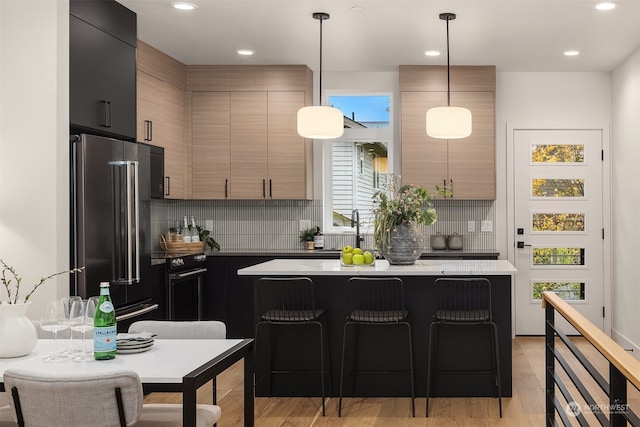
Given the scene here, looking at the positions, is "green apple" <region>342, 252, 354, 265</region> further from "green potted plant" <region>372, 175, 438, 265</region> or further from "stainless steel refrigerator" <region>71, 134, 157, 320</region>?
"stainless steel refrigerator" <region>71, 134, 157, 320</region>

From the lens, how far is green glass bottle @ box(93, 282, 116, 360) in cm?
264

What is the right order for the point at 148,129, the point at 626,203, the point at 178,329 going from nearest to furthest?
the point at 178,329
the point at 148,129
the point at 626,203

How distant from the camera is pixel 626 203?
6.55 metres

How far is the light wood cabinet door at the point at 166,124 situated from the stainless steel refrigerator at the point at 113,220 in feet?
2.95

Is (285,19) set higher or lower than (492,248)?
higher

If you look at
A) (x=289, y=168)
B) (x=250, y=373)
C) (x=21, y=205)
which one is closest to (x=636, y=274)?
(x=289, y=168)

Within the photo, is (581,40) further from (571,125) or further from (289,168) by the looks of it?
(289,168)

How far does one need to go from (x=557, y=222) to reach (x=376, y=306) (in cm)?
317

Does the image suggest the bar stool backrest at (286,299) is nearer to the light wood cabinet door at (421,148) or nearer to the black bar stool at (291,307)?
the black bar stool at (291,307)

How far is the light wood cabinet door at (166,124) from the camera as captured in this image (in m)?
5.80

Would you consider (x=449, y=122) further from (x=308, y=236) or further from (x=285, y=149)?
(x=308, y=236)

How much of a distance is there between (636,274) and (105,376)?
5.25 metres

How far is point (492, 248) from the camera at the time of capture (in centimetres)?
711

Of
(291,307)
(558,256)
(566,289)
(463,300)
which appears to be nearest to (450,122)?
(463,300)
